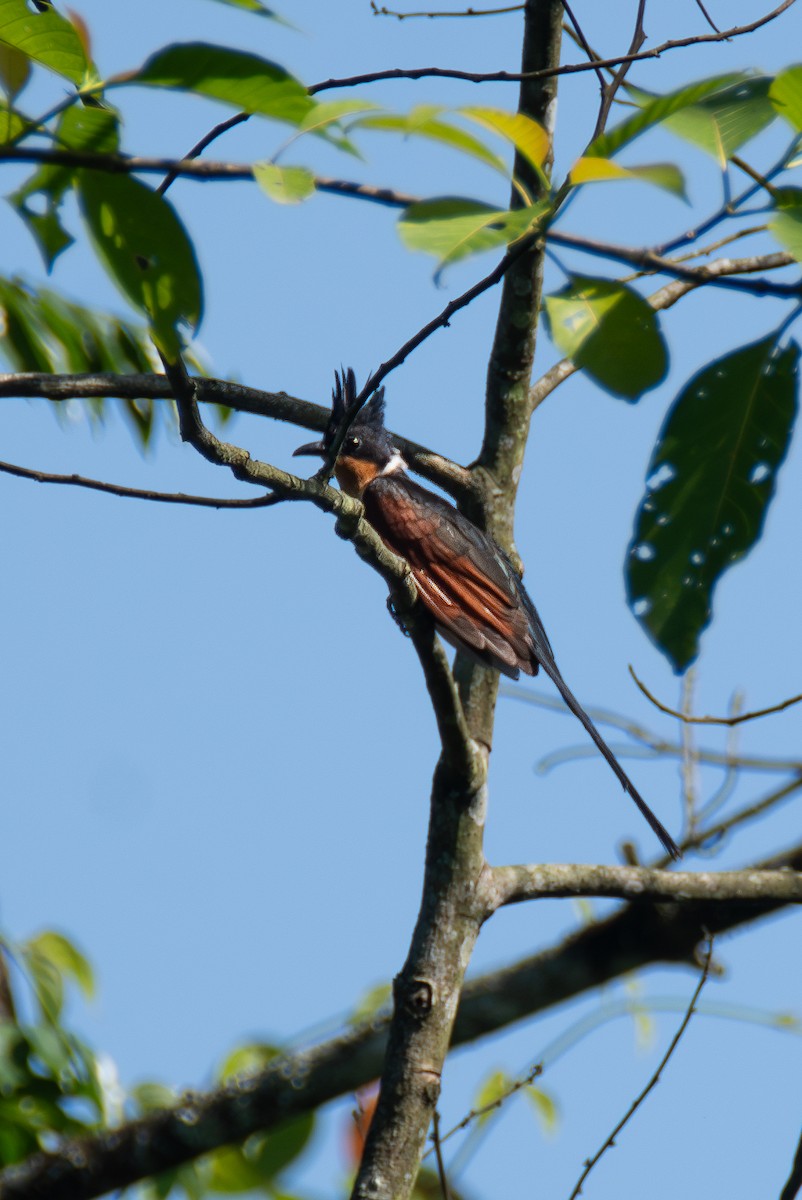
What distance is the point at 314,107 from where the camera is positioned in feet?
3.14

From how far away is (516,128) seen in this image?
98 cm

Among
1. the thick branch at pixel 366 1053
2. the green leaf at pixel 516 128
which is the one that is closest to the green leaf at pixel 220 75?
the green leaf at pixel 516 128

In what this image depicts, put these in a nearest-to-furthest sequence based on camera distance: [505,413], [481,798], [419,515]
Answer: [481,798] → [505,413] → [419,515]

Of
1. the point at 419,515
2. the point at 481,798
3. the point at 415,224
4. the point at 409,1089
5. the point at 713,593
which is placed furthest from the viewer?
the point at 419,515

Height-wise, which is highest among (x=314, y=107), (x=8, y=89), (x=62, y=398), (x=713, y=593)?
(x=62, y=398)

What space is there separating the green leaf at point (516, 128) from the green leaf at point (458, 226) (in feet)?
0.31

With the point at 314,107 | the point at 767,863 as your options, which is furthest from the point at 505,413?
the point at 314,107

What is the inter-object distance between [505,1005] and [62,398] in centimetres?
170

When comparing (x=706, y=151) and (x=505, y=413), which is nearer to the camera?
(x=706, y=151)

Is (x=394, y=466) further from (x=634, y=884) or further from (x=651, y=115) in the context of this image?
(x=651, y=115)

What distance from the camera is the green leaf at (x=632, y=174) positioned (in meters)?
0.88

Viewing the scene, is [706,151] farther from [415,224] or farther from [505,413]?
[505,413]

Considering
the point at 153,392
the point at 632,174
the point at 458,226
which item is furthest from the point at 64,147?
the point at 153,392

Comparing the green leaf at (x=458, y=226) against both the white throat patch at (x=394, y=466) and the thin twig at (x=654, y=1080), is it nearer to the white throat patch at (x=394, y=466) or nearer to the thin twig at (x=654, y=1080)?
the thin twig at (x=654, y=1080)
